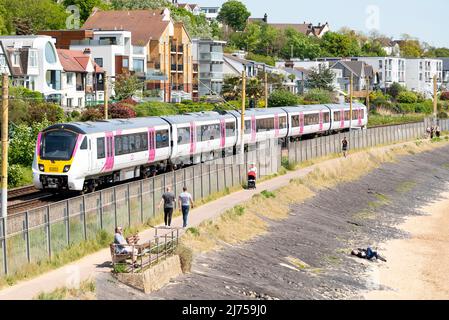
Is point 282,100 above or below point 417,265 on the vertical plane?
above

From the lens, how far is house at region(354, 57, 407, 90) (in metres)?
168

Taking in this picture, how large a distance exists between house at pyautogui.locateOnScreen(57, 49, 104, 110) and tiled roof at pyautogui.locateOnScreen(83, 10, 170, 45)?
502 inches

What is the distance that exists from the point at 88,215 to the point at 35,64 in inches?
2118

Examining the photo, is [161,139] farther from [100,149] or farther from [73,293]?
[73,293]

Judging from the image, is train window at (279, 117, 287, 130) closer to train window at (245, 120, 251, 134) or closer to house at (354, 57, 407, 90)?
train window at (245, 120, 251, 134)

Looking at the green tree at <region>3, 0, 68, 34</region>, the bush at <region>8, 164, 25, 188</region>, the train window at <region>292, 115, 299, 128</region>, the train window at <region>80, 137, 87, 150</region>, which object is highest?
the green tree at <region>3, 0, 68, 34</region>

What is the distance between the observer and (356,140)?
78.9 metres

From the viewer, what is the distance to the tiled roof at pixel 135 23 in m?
108

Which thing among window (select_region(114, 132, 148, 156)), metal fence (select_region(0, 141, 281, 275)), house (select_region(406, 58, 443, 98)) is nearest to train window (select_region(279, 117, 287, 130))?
metal fence (select_region(0, 141, 281, 275))

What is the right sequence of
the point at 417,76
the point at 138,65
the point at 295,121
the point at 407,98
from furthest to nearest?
the point at 417,76 → the point at 407,98 → the point at 138,65 → the point at 295,121

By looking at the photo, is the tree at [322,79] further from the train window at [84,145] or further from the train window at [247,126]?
the train window at [84,145]

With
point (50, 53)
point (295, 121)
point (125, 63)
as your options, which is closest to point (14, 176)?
point (295, 121)

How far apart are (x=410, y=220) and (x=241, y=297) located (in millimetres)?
25389

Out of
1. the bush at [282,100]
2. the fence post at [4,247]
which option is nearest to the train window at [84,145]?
the fence post at [4,247]
